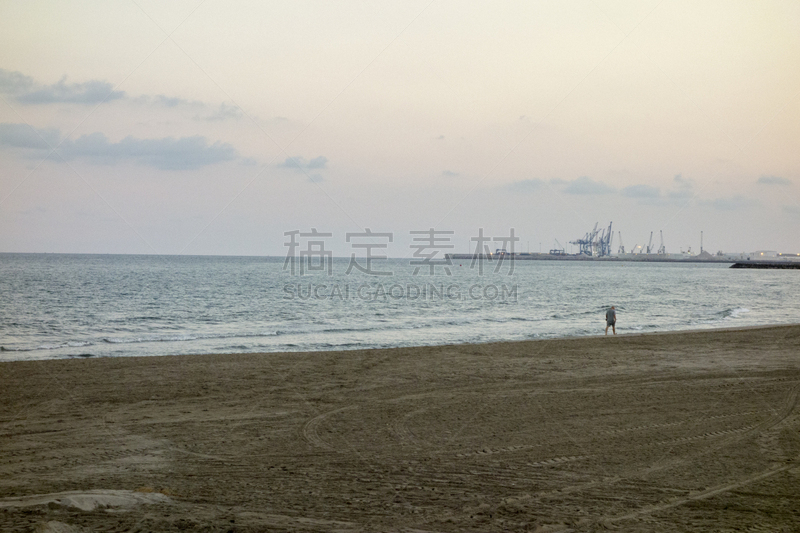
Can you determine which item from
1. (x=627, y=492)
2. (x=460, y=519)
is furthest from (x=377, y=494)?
(x=627, y=492)

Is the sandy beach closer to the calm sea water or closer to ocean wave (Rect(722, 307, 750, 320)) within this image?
the calm sea water

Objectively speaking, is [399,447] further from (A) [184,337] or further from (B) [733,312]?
(B) [733,312]

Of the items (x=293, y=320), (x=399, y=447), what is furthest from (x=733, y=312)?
(x=399, y=447)

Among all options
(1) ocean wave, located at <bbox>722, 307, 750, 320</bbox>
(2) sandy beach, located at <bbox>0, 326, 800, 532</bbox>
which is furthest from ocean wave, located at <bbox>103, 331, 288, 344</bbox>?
(1) ocean wave, located at <bbox>722, 307, 750, 320</bbox>

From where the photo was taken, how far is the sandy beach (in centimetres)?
516

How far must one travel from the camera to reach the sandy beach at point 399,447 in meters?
5.16

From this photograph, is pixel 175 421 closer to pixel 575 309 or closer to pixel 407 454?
pixel 407 454

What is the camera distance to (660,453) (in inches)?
283

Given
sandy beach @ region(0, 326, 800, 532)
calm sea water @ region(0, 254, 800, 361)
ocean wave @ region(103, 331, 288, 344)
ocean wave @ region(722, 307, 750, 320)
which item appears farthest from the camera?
ocean wave @ region(722, 307, 750, 320)

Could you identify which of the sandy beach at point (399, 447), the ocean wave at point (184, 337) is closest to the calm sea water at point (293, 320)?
the ocean wave at point (184, 337)

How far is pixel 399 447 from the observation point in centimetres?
753

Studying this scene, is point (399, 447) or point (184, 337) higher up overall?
point (399, 447)

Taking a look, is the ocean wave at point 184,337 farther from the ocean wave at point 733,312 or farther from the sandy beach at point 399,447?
the ocean wave at point 733,312

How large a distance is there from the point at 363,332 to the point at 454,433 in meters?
16.7
